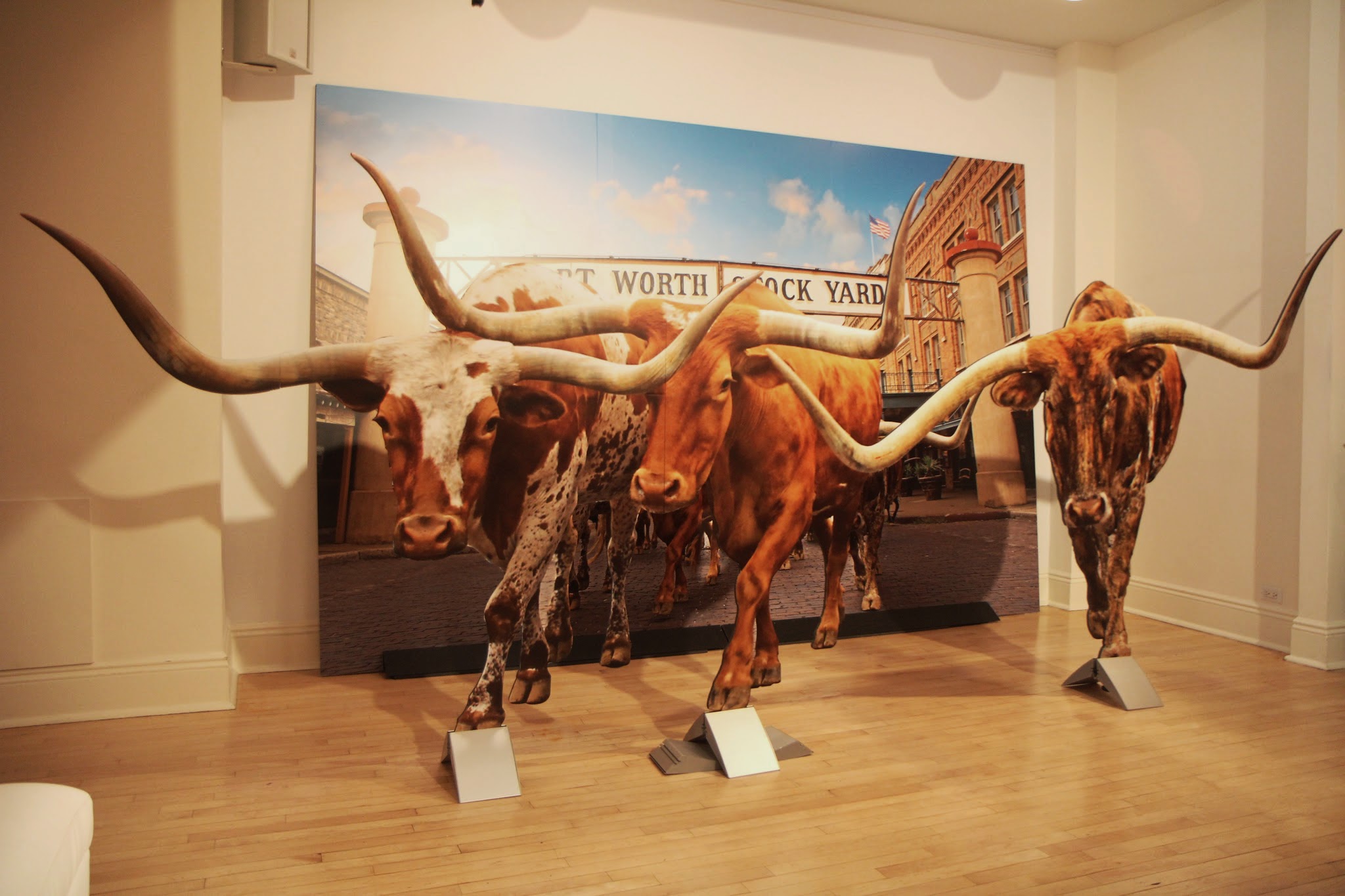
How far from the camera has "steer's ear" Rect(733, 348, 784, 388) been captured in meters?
3.06

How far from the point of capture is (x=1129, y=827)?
8.77 ft

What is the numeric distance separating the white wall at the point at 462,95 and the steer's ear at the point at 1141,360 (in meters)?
2.36

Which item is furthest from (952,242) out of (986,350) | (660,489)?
(660,489)

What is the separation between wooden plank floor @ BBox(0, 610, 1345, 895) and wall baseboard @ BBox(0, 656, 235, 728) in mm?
86

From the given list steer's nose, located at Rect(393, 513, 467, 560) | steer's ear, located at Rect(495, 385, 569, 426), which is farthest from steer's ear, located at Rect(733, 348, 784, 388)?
steer's nose, located at Rect(393, 513, 467, 560)

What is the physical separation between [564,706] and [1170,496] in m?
3.92

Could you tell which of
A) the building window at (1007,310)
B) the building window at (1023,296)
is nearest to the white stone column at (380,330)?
the building window at (1007,310)

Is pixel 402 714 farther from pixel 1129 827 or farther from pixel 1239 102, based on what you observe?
pixel 1239 102

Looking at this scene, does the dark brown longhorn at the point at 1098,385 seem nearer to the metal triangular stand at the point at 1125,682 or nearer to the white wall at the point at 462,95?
the metal triangular stand at the point at 1125,682

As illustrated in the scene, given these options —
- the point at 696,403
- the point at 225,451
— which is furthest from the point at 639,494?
the point at 225,451

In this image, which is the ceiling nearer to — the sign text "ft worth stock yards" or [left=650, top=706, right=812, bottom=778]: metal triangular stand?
the sign text "ft worth stock yards"

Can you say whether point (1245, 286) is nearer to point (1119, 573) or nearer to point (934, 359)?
point (934, 359)

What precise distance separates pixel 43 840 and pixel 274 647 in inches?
114

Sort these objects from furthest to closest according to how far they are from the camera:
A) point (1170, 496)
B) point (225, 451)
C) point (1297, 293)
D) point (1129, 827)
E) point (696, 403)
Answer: point (1170, 496), point (225, 451), point (1297, 293), point (696, 403), point (1129, 827)
